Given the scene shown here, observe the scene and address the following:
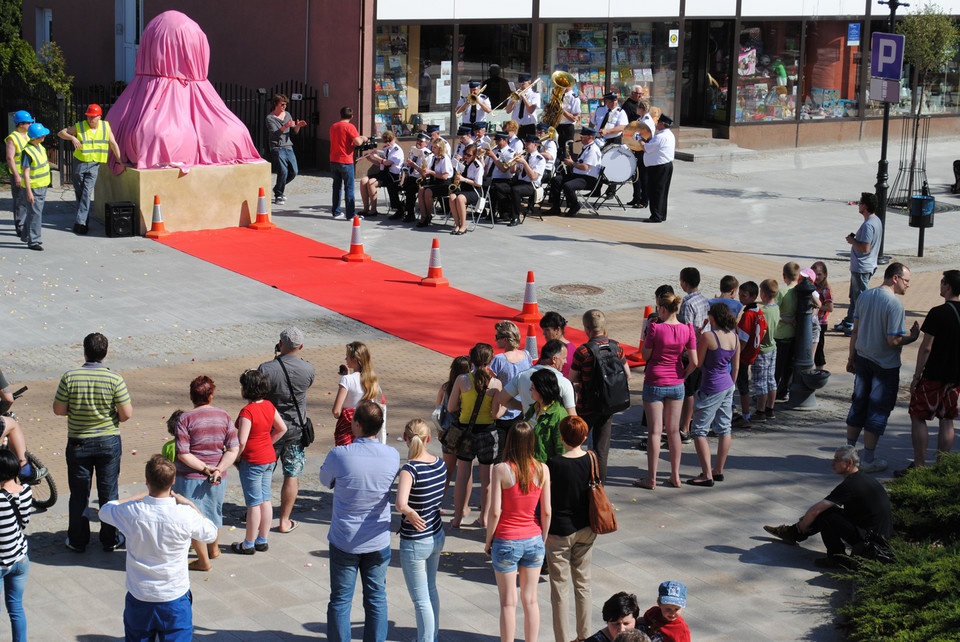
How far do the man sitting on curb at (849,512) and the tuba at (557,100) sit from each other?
1636 centimetres

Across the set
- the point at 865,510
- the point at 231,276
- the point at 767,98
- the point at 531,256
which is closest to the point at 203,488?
the point at 865,510

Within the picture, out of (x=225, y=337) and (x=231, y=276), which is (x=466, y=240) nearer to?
(x=231, y=276)

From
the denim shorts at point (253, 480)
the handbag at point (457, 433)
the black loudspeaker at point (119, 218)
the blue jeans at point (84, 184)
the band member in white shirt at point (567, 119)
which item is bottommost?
the denim shorts at point (253, 480)

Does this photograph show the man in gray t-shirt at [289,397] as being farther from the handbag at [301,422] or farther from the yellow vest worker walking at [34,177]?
the yellow vest worker walking at [34,177]

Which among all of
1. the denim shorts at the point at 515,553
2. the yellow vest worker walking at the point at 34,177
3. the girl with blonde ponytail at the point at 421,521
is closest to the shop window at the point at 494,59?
the yellow vest worker walking at the point at 34,177

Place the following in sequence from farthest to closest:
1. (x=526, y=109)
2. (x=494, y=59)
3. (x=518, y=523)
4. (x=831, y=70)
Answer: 1. (x=831, y=70)
2. (x=494, y=59)
3. (x=526, y=109)
4. (x=518, y=523)

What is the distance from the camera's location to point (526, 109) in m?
24.2

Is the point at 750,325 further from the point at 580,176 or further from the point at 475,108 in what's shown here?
the point at 475,108

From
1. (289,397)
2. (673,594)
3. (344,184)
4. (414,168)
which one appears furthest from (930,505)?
(344,184)

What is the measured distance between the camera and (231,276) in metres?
17.1

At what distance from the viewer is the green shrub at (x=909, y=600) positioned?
7.20 meters

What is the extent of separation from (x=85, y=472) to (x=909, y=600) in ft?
18.4

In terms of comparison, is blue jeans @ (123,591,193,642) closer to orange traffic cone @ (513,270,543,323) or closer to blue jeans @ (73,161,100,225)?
orange traffic cone @ (513,270,543,323)

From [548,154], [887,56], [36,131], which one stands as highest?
[887,56]
